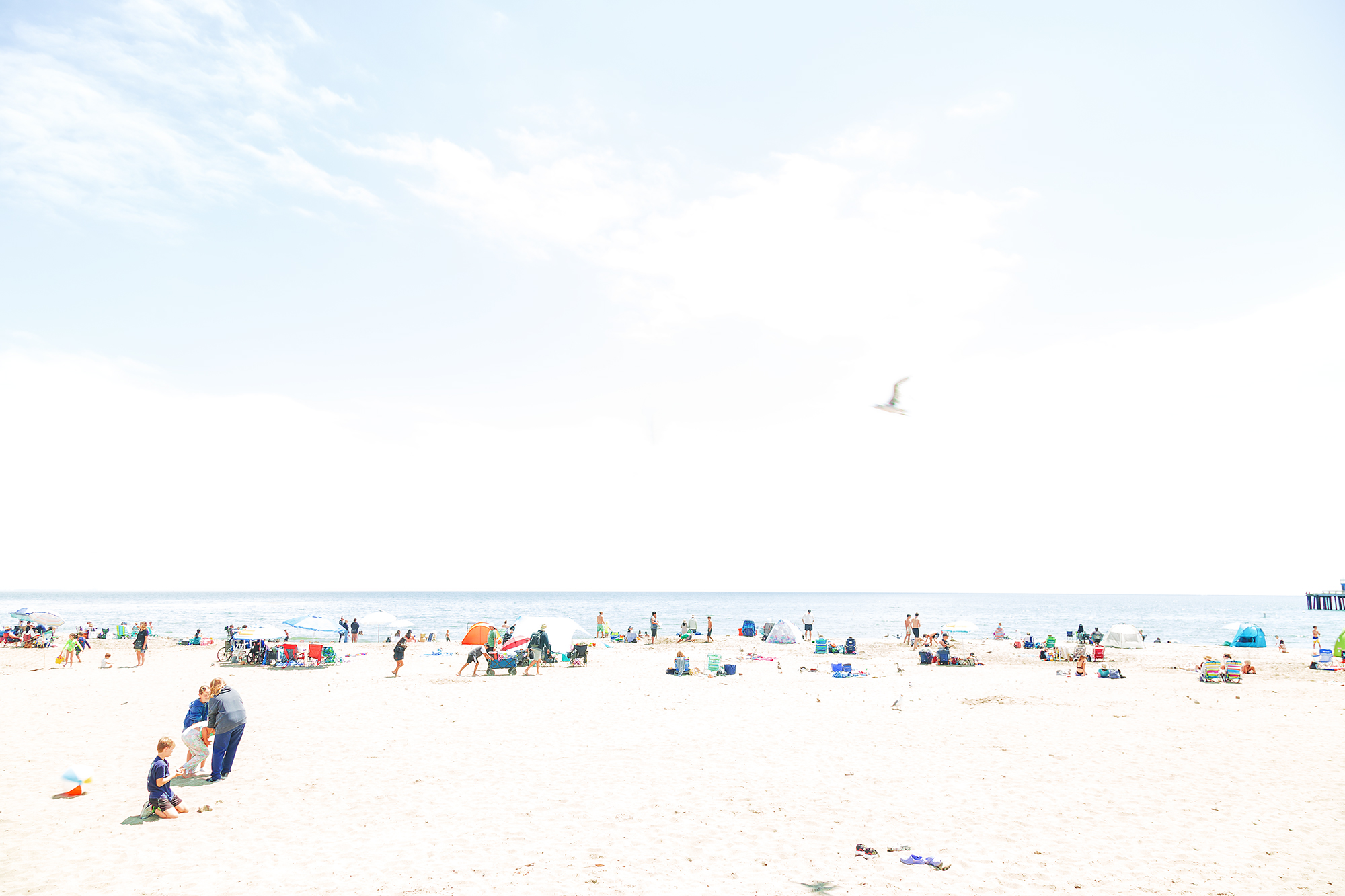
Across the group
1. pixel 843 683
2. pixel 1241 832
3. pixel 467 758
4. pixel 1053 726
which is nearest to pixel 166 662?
pixel 467 758

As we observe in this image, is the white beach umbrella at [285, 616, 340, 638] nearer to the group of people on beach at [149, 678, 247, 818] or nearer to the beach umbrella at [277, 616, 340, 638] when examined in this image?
the beach umbrella at [277, 616, 340, 638]

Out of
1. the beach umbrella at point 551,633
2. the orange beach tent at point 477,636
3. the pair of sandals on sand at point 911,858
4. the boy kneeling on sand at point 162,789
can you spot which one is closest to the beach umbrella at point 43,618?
the orange beach tent at point 477,636

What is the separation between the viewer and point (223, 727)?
448 inches

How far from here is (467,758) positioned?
1293cm

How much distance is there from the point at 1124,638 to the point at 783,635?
734 inches

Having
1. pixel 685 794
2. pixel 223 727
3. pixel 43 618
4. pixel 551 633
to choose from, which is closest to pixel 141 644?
pixel 551 633

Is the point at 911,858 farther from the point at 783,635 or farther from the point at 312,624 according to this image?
the point at 783,635

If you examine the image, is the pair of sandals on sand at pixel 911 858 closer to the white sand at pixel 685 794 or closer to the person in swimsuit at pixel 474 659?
the white sand at pixel 685 794

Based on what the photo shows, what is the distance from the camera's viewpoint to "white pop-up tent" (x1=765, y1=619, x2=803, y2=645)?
4078cm

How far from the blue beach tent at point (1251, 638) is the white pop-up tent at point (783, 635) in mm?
28393

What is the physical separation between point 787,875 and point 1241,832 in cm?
644

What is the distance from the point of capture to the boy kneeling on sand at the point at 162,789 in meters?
9.55

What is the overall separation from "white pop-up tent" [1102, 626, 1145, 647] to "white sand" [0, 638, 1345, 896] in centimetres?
1951

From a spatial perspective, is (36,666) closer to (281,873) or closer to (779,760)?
(281,873)
